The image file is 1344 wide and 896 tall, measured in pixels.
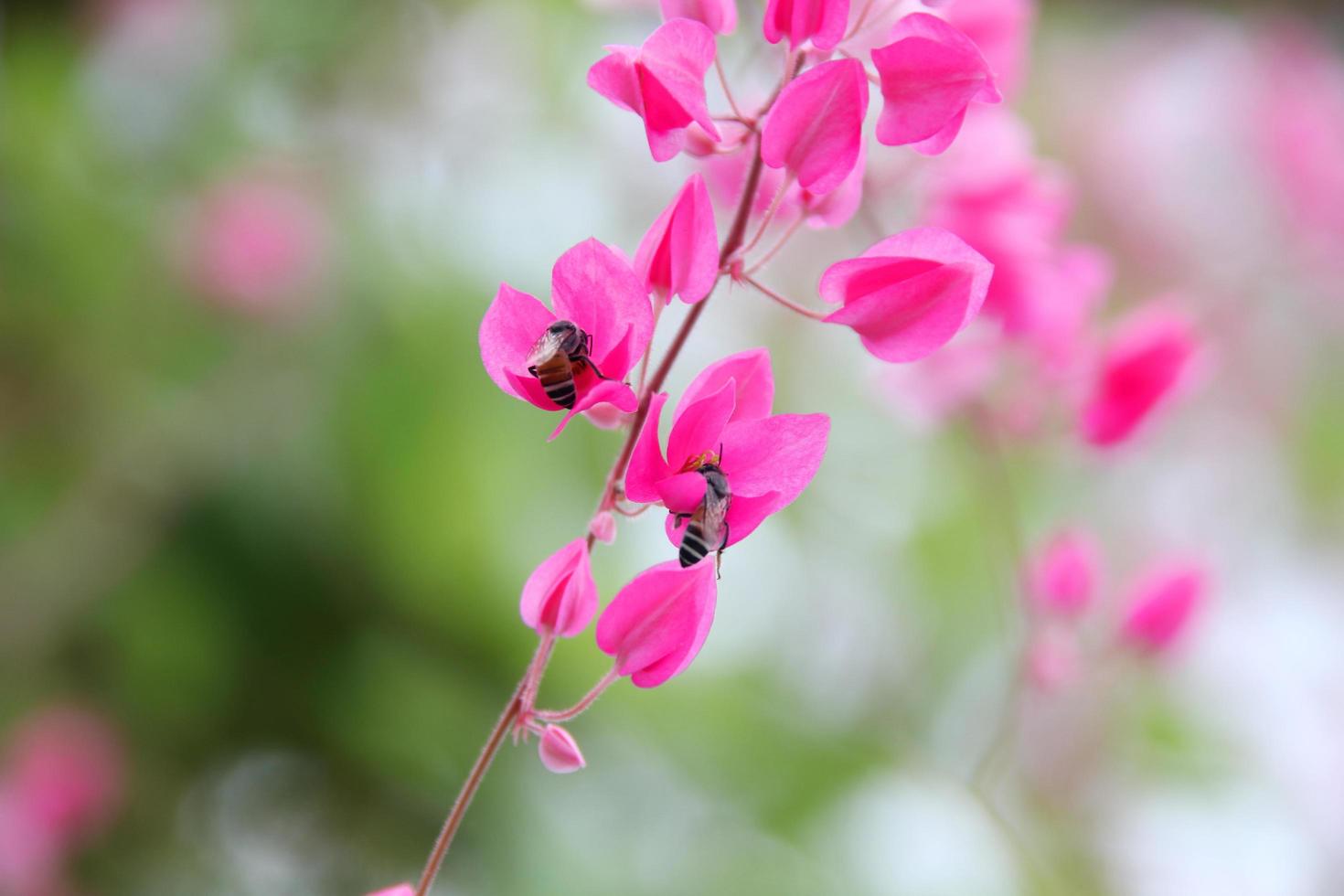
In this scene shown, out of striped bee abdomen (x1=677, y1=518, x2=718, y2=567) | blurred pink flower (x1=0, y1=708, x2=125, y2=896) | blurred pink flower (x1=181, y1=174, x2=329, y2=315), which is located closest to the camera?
striped bee abdomen (x1=677, y1=518, x2=718, y2=567)

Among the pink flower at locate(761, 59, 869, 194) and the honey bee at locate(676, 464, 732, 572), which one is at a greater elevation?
the pink flower at locate(761, 59, 869, 194)

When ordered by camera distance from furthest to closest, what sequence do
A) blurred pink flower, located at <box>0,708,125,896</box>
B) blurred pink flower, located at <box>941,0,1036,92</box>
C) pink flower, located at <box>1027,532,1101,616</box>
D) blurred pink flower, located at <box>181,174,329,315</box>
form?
blurred pink flower, located at <box>181,174,329,315</box>
blurred pink flower, located at <box>0,708,125,896</box>
pink flower, located at <box>1027,532,1101,616</box>
blurred pink flower, located at <box>941,0,1036,92</box>

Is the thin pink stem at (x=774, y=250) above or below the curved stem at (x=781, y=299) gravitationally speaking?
above

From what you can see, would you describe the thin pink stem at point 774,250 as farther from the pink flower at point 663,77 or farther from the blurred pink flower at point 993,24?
the blurred pink flower at point 993,24

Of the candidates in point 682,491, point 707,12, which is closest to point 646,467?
point 682,491

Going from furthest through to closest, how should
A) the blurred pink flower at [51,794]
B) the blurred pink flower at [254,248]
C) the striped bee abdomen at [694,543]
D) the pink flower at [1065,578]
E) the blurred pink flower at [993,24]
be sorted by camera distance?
the blurred pink flower at [254,248], the blurred pink flower at [51,794], the pink flower at [1065,578], the blurred pink flower at [993,24], the striped bee abdomen at [694,543]

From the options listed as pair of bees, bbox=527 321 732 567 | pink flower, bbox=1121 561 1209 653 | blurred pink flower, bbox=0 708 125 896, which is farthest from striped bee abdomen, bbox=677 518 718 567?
blurred pink flower, bbox=0 708 125 896

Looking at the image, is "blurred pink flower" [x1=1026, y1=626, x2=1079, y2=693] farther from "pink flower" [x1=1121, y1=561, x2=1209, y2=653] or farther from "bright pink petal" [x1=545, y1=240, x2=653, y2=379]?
"bright pink petal" [x1=545, y1=240, x2=653, y2=379]

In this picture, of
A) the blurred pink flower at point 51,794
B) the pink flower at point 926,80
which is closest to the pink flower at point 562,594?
the pink flower at point 926,80
